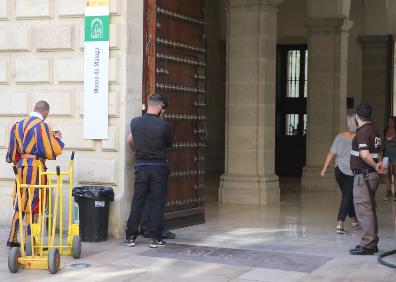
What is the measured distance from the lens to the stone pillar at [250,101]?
16.0m

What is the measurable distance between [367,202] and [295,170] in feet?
48.8

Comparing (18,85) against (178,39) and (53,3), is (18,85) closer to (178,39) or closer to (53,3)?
(53,3)

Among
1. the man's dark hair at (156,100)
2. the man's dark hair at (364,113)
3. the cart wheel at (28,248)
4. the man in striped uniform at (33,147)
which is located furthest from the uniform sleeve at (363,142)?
the cart wheel at (28,248)

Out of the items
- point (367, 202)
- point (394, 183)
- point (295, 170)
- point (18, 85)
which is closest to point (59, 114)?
point (18, 85)

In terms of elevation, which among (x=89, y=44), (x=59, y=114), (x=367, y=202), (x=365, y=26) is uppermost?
(x=365, y=26)

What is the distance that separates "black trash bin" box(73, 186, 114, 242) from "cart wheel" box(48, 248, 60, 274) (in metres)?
1.96

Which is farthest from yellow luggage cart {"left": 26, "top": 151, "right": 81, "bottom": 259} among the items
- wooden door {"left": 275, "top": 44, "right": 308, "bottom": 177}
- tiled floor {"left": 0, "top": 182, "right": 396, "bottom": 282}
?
wooden door {"left": 275, "top": 44, "right": 308, "bottom": 177}

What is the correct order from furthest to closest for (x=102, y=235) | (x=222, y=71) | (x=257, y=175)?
(x=222, y=71) < (x=257, y=175) < (x=102, y=235)

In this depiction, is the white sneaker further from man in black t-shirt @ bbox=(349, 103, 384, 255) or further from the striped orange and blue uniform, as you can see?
the striped orange and blue uniform

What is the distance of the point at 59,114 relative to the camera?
37.5ft

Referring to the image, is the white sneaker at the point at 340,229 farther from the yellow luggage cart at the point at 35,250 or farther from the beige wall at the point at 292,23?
the beige wall at the point at 292,23

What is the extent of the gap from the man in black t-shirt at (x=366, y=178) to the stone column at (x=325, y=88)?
9.51 meters

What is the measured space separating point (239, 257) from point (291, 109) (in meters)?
15.3

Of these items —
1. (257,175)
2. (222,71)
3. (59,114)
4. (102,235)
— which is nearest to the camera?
(102,235)
